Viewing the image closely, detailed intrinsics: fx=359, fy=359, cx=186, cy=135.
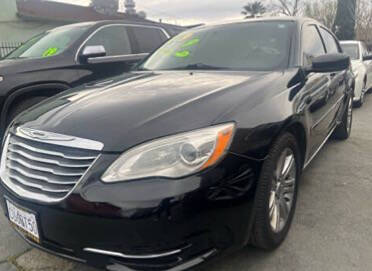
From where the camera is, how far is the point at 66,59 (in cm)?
460

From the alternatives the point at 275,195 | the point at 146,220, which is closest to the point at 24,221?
the point at 146,220

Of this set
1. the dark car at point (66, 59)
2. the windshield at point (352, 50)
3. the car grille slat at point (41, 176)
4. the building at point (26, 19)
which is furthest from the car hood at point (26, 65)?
the building at point (26, 19)

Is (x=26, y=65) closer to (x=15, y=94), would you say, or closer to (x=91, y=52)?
(x=15, y=94)

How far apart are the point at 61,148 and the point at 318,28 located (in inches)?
125

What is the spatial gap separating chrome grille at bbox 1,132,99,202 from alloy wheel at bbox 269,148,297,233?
116 cm

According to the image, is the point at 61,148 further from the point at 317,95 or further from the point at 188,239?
the point at 317,95

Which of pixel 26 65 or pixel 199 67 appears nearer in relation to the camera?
pixel 199 67

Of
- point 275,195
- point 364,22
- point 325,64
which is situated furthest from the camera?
point 364,22

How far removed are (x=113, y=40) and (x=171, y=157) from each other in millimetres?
4044

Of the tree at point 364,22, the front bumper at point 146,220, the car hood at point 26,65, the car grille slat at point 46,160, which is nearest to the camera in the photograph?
the front bumper at point 146,220

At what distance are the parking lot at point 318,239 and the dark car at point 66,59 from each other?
183 centimetres

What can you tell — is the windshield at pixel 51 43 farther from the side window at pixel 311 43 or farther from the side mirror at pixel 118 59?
the side window at pixel 311 43

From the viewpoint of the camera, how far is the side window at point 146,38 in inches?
224

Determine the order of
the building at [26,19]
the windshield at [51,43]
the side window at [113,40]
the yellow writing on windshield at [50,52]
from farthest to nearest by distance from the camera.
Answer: the building at [26,19] → the side window at [113,40] → the windshield at [51,43] → the yellow writing on windshield at [50,52]
